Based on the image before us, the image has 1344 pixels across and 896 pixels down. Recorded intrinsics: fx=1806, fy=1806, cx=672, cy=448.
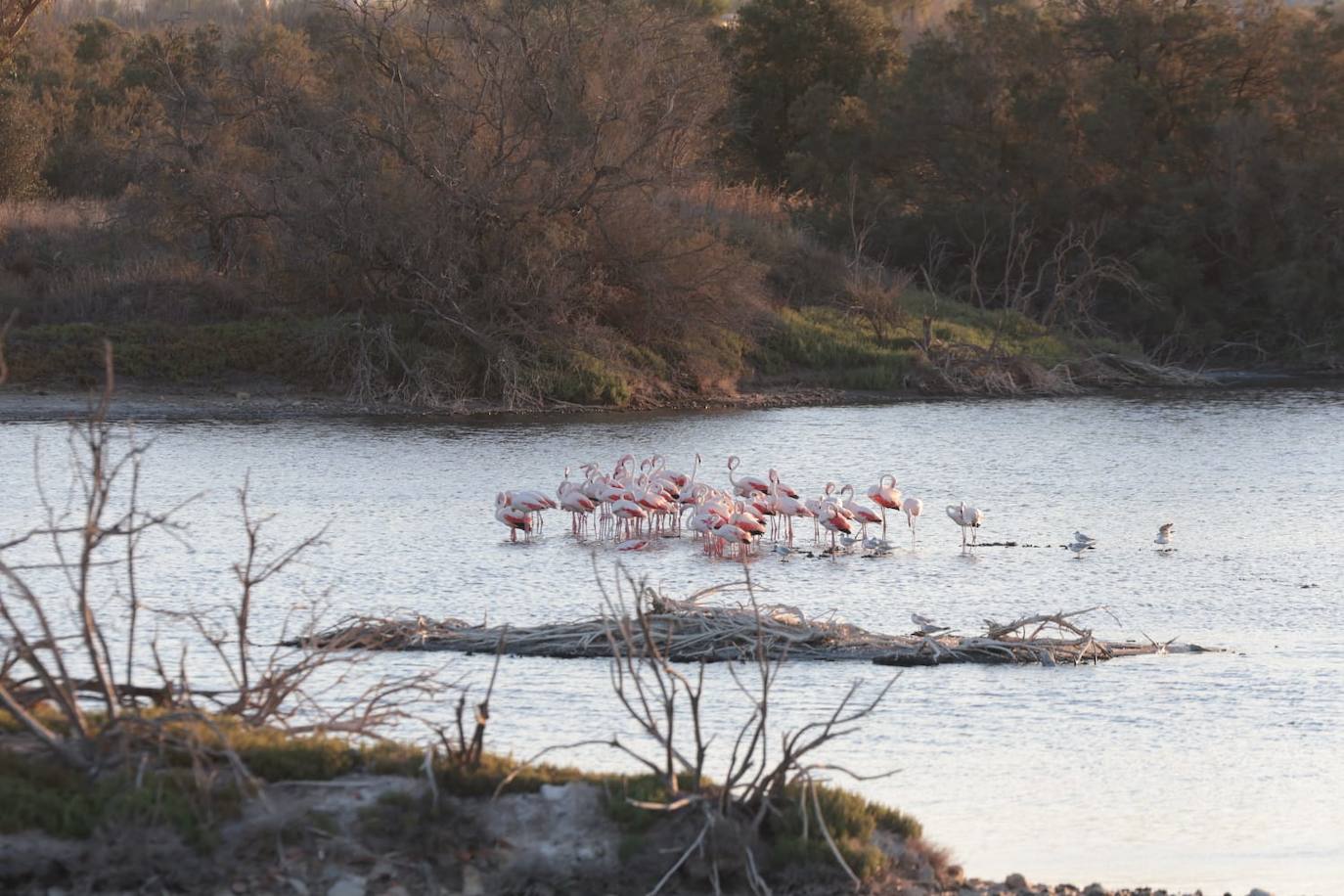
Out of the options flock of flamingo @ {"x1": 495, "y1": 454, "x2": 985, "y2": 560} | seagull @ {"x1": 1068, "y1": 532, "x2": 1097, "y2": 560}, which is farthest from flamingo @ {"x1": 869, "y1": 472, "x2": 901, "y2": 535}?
seagull @ {"x1": 1068, "y1": 532, "x2": 1097, "y2": 560}

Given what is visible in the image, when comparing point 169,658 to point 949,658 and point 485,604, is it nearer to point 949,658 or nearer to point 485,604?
point 485,604

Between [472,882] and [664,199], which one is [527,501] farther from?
[664,199]

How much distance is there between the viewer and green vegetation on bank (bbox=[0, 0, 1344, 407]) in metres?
31.4

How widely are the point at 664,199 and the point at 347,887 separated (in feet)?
95.7

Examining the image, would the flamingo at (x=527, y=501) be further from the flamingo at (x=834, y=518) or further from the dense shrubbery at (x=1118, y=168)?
the dense shrubbery at (x=1118, y=168)

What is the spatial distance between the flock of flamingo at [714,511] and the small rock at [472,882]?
9.40m

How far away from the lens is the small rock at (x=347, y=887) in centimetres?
637

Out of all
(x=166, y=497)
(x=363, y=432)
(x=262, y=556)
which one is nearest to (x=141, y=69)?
(x=363, y=432)

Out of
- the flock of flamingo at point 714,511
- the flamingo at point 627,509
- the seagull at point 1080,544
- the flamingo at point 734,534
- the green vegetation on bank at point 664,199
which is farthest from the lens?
the green vegetation on bank at point 664,199

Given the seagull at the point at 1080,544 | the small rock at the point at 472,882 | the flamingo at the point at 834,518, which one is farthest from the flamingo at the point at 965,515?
the small rock at the point at 472,882

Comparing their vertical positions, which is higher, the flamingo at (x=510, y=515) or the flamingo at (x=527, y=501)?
the flamingo at (x=527, y=501)

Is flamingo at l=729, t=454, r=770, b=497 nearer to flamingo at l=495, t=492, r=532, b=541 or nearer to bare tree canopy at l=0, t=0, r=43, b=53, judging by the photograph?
flamingo at l=495, t=492, r=532, b=541

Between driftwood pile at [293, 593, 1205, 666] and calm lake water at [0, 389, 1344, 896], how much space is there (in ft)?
0.65

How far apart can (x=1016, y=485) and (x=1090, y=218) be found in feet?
75.7
